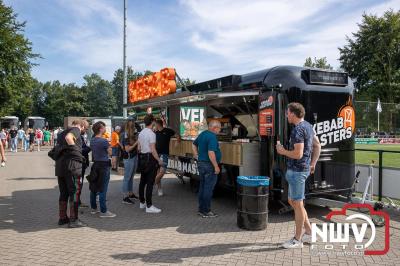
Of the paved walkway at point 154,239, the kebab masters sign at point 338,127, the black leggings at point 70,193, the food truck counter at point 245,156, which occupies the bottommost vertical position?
the paved walkway at point 154,239

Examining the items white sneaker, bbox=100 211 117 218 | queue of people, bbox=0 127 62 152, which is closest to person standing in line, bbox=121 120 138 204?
white sneaker, bbox=100 211 117 218

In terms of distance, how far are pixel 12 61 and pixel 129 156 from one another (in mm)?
20979

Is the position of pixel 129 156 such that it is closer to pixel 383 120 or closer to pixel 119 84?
pixel 383 120

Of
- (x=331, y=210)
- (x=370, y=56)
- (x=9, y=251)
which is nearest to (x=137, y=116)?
(x=331, y=210)

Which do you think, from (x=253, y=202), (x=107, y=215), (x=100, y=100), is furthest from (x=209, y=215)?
(x=100, y=100)

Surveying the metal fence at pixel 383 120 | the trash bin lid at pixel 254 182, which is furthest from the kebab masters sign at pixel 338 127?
the metal fence at pixel 383 120

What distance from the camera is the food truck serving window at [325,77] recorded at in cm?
673

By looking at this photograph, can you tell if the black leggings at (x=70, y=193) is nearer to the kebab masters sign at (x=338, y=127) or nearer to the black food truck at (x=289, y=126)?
the black food truck at (x=289, y=126)

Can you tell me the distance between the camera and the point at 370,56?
49.7m

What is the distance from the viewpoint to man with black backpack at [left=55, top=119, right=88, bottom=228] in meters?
6.09

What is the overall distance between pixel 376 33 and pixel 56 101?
5697cm

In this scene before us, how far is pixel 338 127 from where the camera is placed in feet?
22.9

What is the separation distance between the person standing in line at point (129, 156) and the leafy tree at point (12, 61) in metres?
20.1

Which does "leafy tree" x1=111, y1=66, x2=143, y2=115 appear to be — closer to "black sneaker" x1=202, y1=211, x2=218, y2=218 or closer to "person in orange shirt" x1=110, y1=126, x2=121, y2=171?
"person in orange shirt" x1=110, y1=126, x2=121, y2=171
